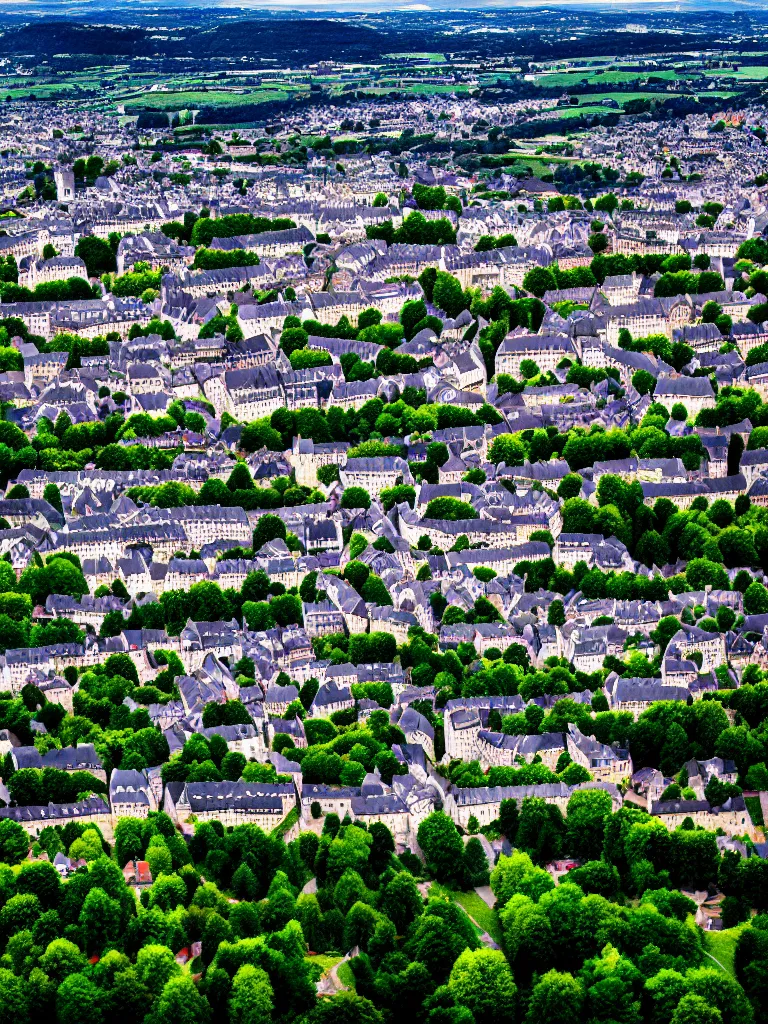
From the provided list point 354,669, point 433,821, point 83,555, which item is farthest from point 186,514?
point 433,821

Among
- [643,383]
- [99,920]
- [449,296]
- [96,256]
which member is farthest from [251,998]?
[96,256]

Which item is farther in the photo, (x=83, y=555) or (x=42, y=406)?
(x=42, y=406)

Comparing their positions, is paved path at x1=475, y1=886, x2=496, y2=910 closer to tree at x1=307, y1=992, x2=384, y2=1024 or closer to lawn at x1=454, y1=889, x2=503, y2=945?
lawn at x1=454, y1=889, x2=503, y2=945

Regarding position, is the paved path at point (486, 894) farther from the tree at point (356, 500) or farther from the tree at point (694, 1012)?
the tree at point (356, 500)

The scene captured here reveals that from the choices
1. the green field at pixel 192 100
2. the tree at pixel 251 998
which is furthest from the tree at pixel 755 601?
the green field at pixel 192 100

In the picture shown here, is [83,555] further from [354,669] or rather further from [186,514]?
[354,669]

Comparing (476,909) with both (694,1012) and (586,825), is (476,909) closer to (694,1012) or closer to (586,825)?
(586,825)

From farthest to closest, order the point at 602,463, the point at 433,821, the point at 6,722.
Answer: the point at 602,463 → the point at 6,722 → the point at 433,821
